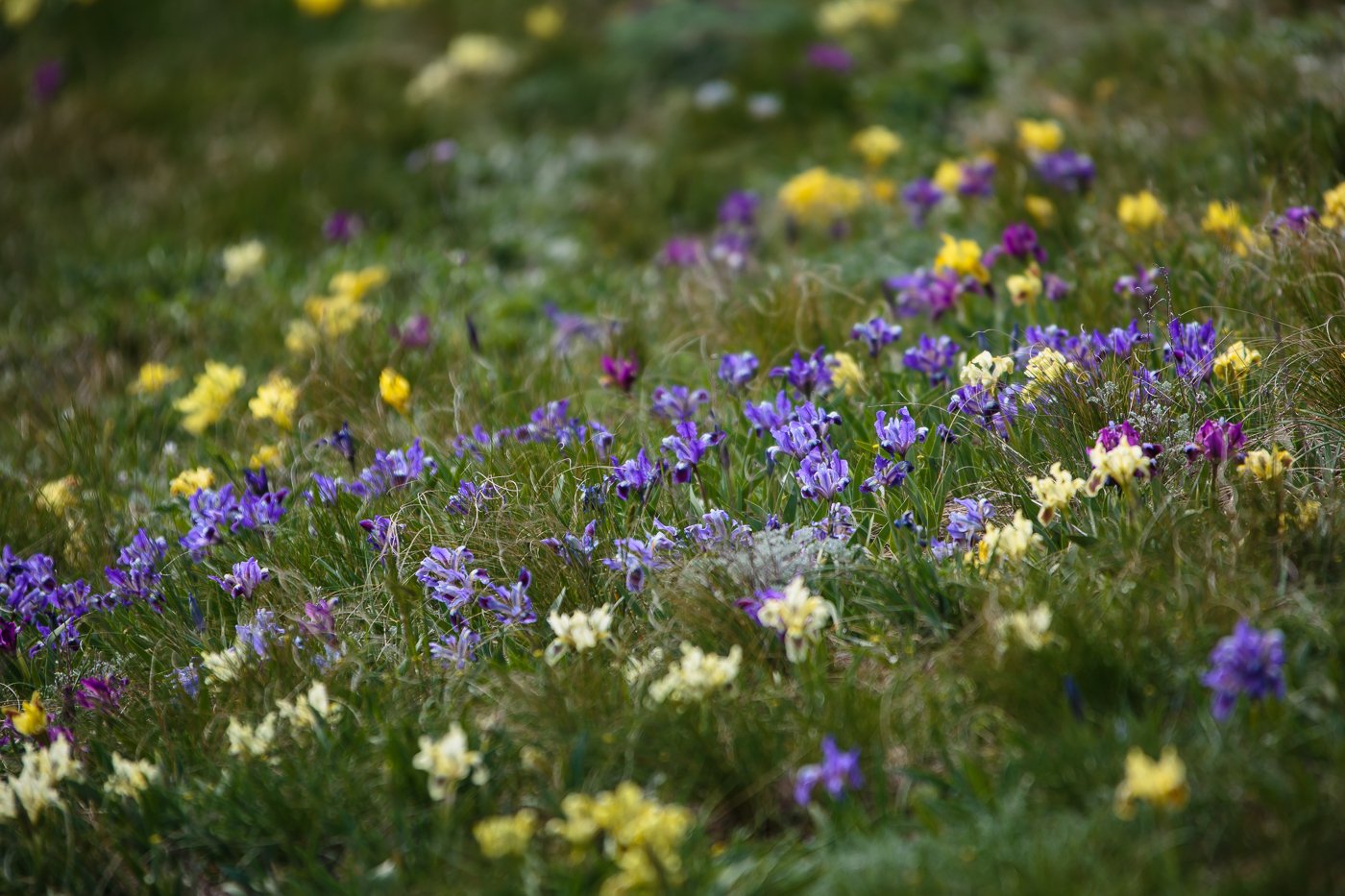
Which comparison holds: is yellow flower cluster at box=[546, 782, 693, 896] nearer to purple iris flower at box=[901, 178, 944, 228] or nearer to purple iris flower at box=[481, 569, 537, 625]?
purple iris flower at box=[481, 569, 537, 625]

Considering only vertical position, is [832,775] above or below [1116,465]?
below

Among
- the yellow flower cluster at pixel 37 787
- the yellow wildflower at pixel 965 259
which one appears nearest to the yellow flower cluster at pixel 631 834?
the yellow flower cluster at pixel 37 787

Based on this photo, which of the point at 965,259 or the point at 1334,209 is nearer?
the point at 1334,209

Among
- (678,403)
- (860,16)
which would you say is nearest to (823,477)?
(678,403)

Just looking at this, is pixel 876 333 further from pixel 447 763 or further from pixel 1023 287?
pixel 447 763

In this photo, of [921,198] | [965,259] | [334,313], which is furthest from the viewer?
[921,198]

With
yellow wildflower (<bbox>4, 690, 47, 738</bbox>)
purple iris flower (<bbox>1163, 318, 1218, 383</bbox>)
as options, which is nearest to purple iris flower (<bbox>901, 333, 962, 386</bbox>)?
purple iris flower (<bbox>1163, 318, 1218, 383</bbox>)

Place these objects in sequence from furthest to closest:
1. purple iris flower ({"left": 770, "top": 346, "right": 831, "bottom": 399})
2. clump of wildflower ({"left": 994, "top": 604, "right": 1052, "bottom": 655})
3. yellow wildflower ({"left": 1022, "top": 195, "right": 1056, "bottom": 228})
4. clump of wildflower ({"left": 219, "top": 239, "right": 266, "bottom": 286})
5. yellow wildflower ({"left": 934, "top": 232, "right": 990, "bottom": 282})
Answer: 1. clump of wildflower ({"left": 219, "top": 239, "right": 266, "bottom": 286})
2. yellow wildflower ({"left": 1022, "top": 195, "right": 1056, "bottom": 228})
3. yellow wildflower ({"left": 934, "top": 232, "right": 990, "bottom": 282})
4. purple iris flower ({"left": 770, "top": 346, "right": 831, "bottom": 399})
5. clump of wildflower ({"left": 994, "top": 604, "right": 1052, "bottom": 655})
